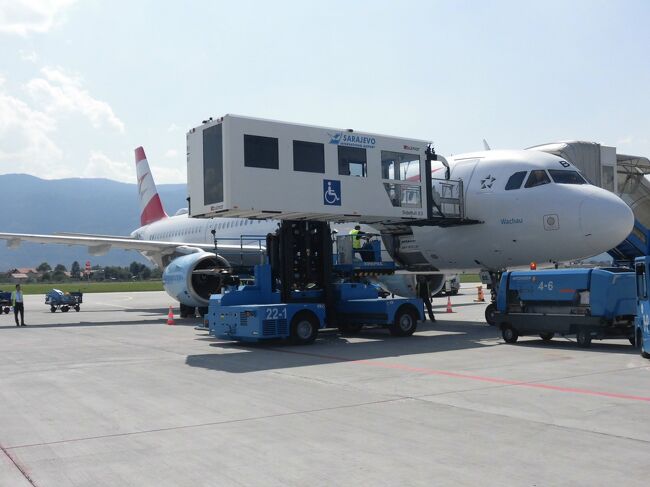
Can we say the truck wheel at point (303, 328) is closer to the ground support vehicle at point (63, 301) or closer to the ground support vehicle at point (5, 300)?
the ground support vehicle at point (63, 301)

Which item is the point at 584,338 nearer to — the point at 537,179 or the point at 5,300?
the point at 537,179

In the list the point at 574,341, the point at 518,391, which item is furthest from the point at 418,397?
the point at 574,341

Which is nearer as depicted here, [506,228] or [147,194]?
[506,228]

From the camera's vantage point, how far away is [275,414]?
7.13m

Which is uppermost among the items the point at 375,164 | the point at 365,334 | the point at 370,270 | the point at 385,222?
the point at 375,164

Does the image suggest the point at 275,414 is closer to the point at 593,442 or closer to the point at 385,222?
the point at 593,442

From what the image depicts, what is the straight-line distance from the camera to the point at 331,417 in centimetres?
691

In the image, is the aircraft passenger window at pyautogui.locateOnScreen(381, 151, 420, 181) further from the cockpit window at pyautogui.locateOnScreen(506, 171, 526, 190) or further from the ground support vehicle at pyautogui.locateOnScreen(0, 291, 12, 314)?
the ground support vehicle at pyautogui.locateOnScreen(0, 291, 12, 314)

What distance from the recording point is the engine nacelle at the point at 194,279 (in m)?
19.0

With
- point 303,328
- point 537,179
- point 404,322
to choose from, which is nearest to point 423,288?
point 404,322

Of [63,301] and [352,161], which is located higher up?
[352,161]

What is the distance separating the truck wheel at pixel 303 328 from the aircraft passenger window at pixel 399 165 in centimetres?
364

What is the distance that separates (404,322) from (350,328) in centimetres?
155

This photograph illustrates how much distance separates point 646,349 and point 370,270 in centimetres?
691
